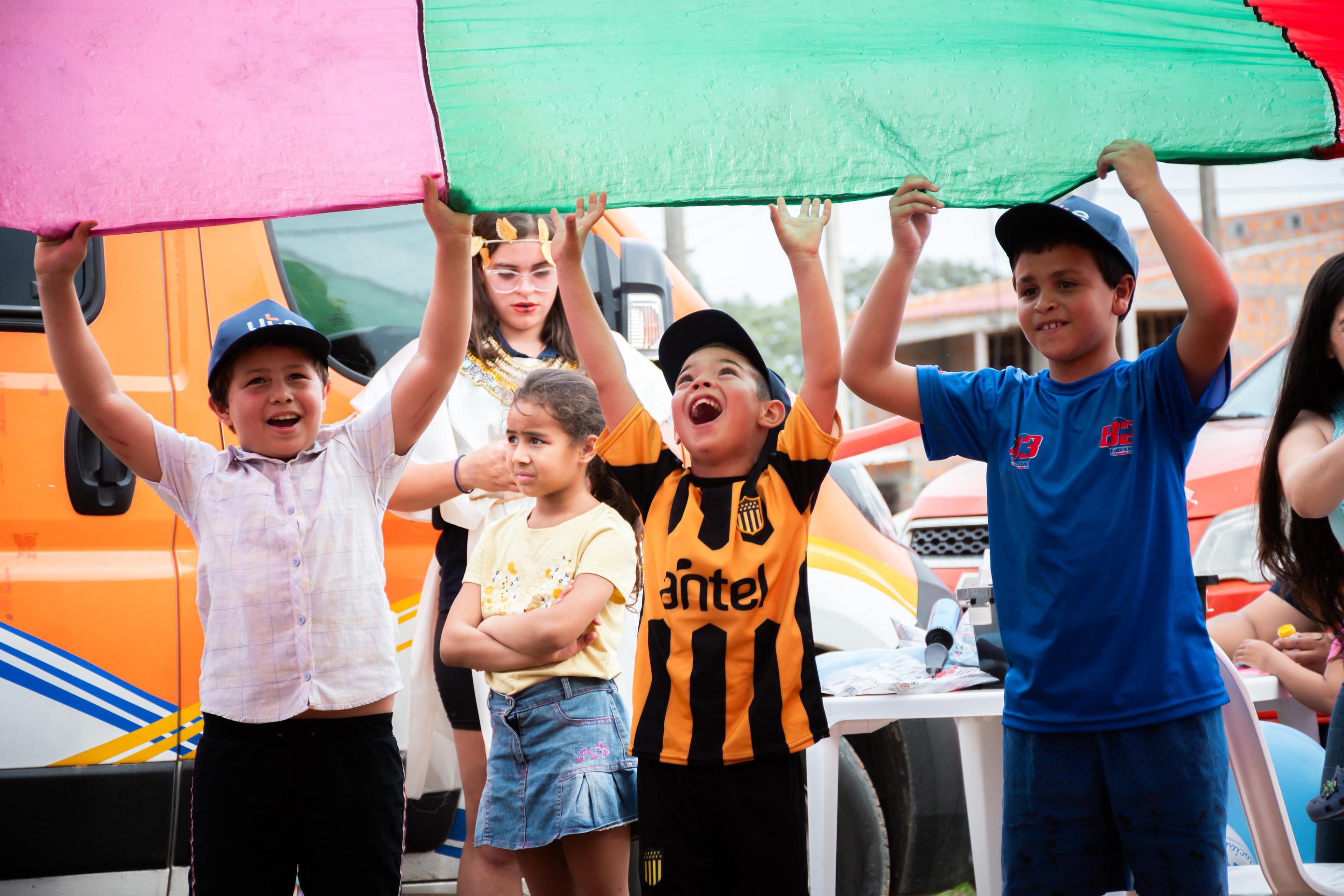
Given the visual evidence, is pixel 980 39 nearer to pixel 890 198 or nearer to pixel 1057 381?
pixel 890 198

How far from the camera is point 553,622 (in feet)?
8.59

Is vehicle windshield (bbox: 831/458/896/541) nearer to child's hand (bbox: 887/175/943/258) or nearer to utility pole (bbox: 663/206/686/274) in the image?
child's hand (bbox: 887/175/943/258)

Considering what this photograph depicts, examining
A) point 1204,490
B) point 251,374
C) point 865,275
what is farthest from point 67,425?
point 865,275

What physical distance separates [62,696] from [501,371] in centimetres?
141

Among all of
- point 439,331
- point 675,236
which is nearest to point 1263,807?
point 439,331

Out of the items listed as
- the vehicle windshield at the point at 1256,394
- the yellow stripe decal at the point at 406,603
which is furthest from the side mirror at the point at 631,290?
the vehicle windshield at the point at 1256,394

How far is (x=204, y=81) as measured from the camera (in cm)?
225

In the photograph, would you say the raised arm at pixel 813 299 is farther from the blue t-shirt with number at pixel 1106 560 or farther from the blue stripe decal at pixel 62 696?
the blue stripe decal at pixel 62 696

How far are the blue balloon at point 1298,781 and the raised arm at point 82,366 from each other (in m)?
3.01

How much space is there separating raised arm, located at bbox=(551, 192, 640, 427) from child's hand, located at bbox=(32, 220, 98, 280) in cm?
90

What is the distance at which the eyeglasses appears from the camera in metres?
3.20

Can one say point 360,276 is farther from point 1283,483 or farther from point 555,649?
point 1283,483

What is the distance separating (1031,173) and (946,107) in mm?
223

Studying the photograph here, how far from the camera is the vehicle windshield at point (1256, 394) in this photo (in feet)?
19.4
